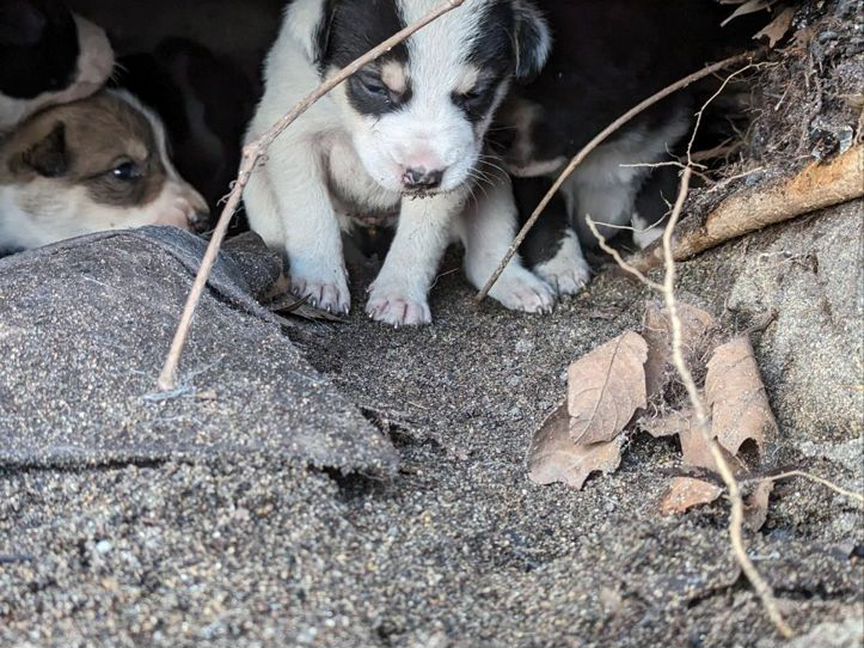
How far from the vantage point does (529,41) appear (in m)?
3.13

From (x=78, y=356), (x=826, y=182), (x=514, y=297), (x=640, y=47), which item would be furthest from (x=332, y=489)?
(x=640, y=47)

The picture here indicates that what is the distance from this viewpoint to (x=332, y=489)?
6.34 feet

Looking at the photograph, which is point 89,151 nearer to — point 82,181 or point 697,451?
point 82,181

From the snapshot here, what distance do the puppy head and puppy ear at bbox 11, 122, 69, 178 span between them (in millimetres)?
962

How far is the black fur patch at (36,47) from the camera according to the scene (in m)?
3.42

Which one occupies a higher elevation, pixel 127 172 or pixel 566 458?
pixel 566 458

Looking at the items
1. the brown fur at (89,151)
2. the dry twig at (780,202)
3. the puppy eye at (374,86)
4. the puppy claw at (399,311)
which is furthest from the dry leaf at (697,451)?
the brown fur at (89,151)

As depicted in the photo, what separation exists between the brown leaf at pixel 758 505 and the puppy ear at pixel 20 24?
2467 mm

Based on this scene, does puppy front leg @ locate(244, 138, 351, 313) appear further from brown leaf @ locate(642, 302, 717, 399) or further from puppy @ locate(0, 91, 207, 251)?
brown leaf @ locate(642, 302, 717, 399)

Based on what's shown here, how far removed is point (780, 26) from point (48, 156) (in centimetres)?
212

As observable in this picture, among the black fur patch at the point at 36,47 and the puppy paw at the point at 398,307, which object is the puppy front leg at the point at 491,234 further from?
the black fur patch at the point at 36,47

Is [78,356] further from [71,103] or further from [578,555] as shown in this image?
[71,103]

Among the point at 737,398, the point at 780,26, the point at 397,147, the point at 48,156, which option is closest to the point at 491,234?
the point at 397,147

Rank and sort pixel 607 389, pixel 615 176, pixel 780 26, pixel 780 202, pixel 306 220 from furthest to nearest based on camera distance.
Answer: pixel 615 176
pixel 306 220
pixel 780 26
pixel 780 202
pixel 607 389
